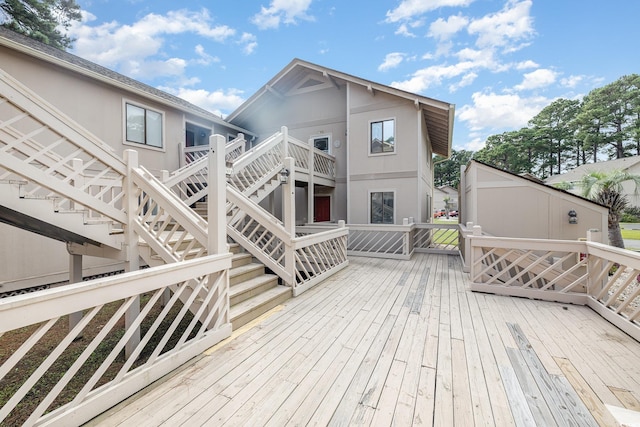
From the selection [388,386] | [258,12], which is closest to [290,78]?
[258,12]

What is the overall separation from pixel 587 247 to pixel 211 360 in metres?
5.51

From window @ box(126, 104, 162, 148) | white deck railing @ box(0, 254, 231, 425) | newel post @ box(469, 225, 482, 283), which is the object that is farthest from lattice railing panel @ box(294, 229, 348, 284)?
window @ box(126, 104, 162, 148)

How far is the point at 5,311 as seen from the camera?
56.3 inches

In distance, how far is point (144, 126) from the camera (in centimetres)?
814

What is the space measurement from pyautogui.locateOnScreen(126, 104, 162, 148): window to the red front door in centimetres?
619

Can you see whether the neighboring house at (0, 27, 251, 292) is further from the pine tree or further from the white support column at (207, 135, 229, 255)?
the pine tree

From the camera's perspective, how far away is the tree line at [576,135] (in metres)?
25.9

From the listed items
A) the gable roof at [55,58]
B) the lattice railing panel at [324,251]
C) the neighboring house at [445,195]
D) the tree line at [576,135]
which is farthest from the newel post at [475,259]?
the neighboring house at [445,195]

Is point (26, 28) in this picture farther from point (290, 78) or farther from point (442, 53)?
point (442, 53)

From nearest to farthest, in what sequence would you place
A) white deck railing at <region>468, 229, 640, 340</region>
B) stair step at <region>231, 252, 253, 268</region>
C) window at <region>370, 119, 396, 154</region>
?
white deck railing at <region>468, 229, 640, 340</region> → stair step at <region>231, 252, 253, 268</region> → window at <region>370, 119, 396, 154</region>

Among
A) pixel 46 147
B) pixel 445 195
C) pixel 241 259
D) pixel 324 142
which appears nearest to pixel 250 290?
pixel 241 259

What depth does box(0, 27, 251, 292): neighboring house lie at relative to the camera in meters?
5.72

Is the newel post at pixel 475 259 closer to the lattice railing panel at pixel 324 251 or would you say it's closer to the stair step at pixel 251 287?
the lattice railing panel at pixel 324 251

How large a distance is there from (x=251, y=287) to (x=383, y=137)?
25.2ft
